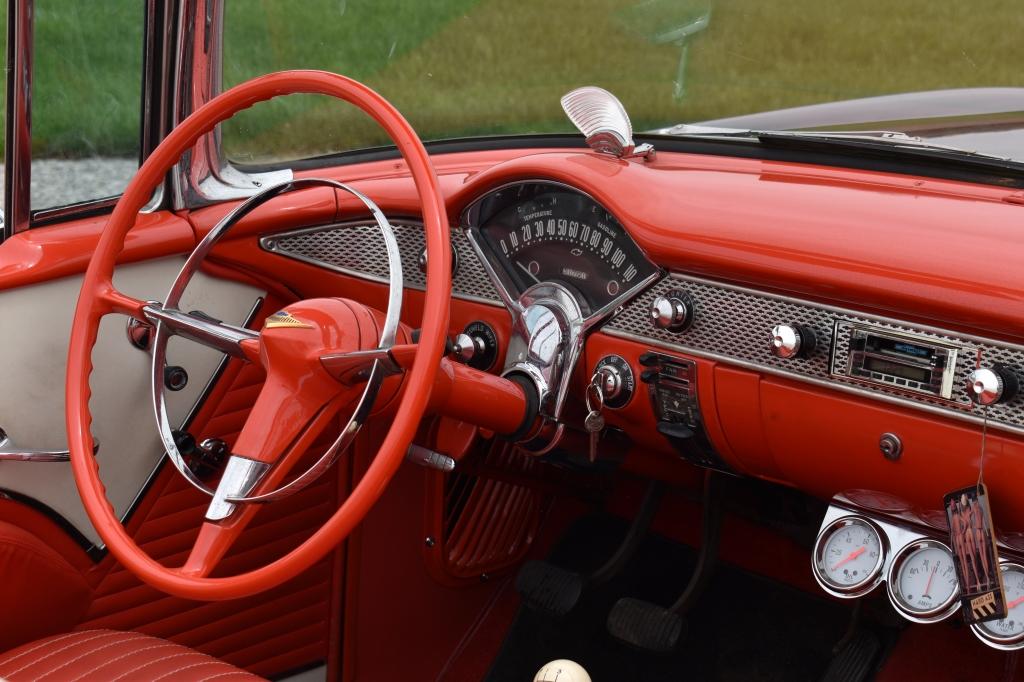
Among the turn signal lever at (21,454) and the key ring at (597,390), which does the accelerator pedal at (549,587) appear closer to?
the key ring at (597,390)

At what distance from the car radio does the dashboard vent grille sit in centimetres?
65

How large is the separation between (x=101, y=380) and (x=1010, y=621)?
61.8 inches

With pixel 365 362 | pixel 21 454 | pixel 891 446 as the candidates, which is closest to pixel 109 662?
pixel 21 454

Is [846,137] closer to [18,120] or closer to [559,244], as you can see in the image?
[559,244]

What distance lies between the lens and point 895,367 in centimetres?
159

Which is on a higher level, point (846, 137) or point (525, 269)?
point (846, 137)

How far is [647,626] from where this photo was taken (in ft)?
7.53

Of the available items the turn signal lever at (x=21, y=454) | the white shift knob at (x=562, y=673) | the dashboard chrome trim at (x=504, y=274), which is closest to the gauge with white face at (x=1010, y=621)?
the white shift knob at (x=562, y=673)

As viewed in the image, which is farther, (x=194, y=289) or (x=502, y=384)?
(x=194, y=289)

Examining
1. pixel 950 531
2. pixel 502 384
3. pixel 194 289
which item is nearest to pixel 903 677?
pixel 950 531

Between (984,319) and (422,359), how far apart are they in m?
0.73

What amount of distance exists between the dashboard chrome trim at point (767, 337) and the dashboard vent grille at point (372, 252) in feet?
0.99

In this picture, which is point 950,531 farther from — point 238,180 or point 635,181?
point 238,180

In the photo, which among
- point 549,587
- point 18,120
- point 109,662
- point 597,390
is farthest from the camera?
point 549,587
